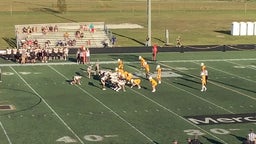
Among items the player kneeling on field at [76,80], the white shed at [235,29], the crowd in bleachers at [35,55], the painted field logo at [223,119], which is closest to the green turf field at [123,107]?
the painted field logo at [223,119]

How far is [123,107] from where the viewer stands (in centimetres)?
3072

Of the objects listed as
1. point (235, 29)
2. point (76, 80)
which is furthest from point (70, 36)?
point (76, 80)

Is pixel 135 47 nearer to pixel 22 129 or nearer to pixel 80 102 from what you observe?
pixel 80 102

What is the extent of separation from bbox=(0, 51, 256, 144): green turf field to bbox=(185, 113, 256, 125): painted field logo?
0.05 m

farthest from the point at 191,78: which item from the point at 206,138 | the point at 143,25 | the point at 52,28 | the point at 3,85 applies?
the point at 143,25

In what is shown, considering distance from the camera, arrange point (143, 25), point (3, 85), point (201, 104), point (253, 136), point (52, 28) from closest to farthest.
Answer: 1. point (253, 136)
2. point (201, 104)
3. point (3, 85)
4. point (52, 28)
5. point (143, 25)

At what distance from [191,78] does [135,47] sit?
1527 centimetres

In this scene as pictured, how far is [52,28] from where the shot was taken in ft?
197

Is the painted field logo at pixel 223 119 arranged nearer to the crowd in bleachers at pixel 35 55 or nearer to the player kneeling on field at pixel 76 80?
the player kneeling on field at pixel 76 80

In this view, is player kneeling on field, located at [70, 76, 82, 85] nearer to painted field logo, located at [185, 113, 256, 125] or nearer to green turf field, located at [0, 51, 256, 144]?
green turf field, located at [0, 51, 256, 144]

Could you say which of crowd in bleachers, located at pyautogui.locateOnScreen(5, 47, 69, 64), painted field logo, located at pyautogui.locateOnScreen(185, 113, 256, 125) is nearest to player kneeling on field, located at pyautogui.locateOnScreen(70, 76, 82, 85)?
crowd in bleachers, located at pyautogui.locateOnScreen(5, 47, 69, 64)

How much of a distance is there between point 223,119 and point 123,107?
519 cm

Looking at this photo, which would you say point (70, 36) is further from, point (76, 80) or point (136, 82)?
point (136, 82)

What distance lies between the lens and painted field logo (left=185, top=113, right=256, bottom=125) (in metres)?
27.9
